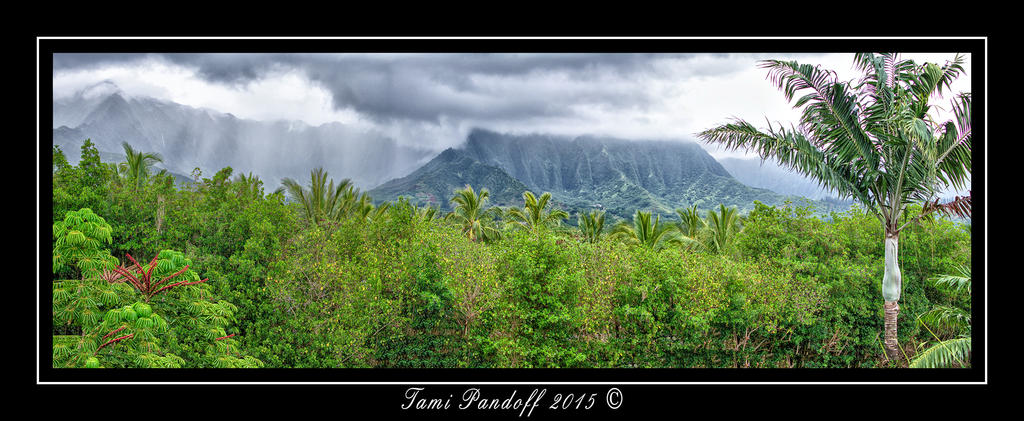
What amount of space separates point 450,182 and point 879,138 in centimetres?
2983

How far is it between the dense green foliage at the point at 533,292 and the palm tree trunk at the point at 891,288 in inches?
27.1

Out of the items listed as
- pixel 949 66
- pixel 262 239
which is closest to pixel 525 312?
pixel 262 239

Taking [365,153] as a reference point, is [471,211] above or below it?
below

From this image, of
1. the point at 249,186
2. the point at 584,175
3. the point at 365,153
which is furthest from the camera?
the point at 584,175

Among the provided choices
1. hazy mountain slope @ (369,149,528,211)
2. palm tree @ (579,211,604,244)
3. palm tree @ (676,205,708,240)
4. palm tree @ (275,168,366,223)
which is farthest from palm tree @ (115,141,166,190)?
palm tree @ (676,205,708,240)

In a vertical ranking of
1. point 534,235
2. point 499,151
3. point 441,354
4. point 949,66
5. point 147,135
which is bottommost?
point 441,354

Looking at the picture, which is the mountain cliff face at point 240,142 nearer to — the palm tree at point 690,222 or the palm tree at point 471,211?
the palm tree at point 471,211

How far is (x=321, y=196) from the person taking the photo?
16.7 metres

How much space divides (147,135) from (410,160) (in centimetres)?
1498

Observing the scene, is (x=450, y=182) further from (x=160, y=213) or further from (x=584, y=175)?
(x=160, y=213)

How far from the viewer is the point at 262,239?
8.15 metres

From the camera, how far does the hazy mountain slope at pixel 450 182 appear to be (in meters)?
30.9

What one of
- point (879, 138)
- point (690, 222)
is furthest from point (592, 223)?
point (879, 138)
